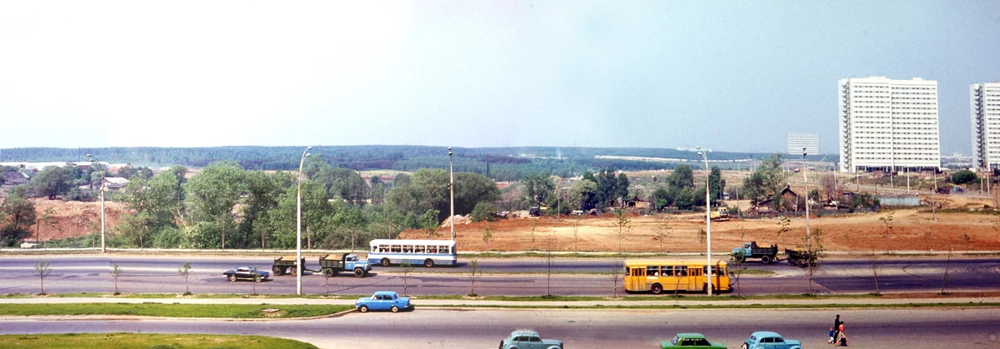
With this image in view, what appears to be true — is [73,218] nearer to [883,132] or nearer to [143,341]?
[143,341]

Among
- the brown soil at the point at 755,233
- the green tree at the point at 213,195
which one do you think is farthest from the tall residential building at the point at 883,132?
the green tree at the point at 213,195

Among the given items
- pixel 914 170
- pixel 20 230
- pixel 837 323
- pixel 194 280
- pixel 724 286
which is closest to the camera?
pixel 837 323

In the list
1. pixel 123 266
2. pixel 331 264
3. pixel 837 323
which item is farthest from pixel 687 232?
pixel 123 266

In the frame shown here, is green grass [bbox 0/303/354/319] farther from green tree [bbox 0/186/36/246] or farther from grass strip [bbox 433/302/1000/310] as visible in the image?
green tree [bbox 0/186/36/246]

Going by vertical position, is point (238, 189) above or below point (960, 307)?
above

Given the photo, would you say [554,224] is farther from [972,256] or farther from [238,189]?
[972,256]

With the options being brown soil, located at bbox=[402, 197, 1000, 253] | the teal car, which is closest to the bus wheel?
the teal car

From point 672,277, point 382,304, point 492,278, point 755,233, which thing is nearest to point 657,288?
point 672,277
